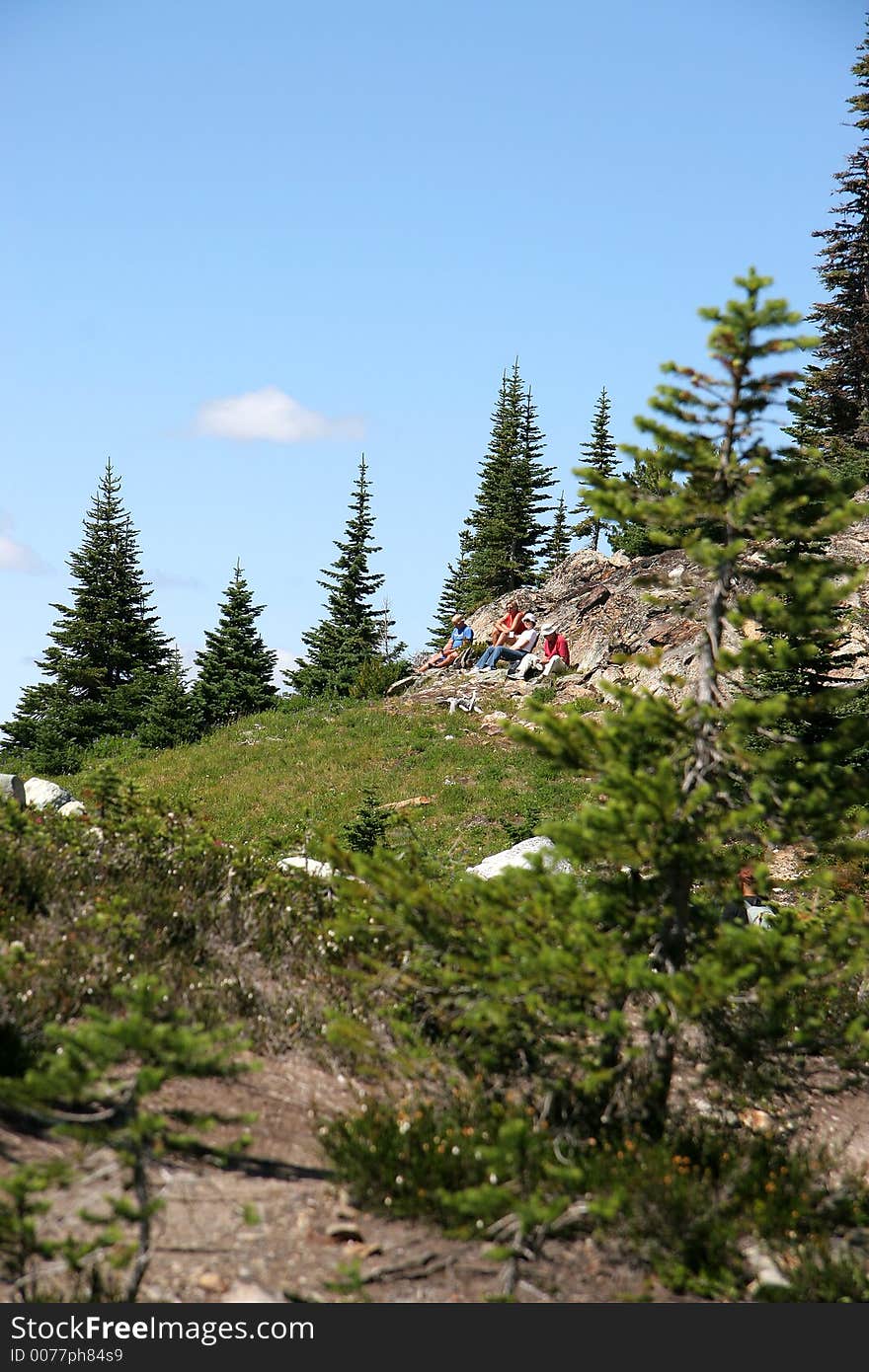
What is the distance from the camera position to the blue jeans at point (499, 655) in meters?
31.9

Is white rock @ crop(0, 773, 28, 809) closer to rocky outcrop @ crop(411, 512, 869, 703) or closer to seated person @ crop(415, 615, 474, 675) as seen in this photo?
rocky outcrop @ crop(411, 512, 869, 703)

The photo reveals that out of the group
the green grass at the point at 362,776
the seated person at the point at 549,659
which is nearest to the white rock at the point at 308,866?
the green grass at the point at 362,776

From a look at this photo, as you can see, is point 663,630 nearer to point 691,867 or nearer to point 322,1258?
point 691,867

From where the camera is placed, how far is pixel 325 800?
22203mm

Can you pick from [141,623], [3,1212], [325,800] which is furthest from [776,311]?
[141,623]

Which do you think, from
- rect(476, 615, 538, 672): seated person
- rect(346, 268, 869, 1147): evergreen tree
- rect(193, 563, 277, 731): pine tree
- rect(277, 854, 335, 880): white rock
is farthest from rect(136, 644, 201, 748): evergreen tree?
rect(346, 268, 869, 1147): evergreen tree

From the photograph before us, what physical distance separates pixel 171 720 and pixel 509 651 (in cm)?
1077

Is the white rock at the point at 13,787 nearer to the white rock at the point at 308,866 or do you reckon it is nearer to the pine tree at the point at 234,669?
the white rock at the point at 308,866

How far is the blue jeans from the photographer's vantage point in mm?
31906

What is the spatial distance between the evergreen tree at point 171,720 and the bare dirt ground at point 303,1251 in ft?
81.0

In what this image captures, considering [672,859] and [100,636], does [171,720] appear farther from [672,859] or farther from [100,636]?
[672,859]

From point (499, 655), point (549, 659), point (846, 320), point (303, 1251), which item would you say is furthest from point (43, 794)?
point (846, 320)

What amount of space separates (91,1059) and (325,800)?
1727 centimetres

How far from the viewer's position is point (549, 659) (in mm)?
30562
